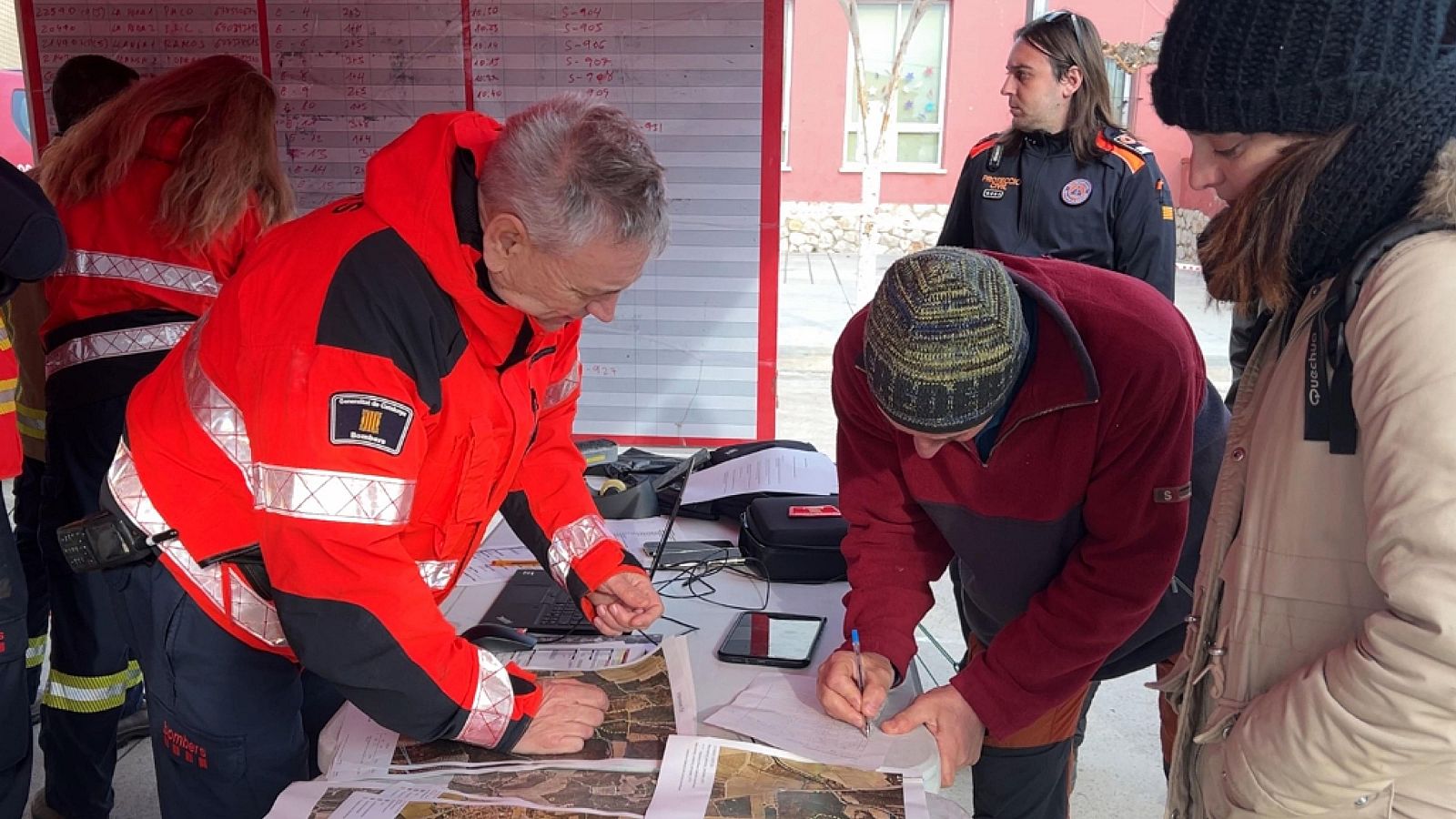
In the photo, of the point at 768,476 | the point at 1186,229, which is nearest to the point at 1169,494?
the point at 768,476

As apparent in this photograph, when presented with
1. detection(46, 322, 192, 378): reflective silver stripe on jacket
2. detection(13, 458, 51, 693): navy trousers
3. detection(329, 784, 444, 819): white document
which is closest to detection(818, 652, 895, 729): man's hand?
detection(329, 784, 444, 819): white document

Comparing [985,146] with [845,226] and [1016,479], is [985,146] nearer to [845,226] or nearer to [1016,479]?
[1016,479]

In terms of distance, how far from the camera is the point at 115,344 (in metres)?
2.16

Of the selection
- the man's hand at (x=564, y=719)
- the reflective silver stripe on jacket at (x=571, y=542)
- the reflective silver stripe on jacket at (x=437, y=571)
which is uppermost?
the reflective silver stripe on jacket at (x=437, y=571)

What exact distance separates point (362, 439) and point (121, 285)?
1.40 m

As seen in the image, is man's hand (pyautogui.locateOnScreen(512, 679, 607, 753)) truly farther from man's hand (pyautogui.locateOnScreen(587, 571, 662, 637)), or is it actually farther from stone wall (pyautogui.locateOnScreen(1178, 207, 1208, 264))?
stone wall (pyautogui.locateOnScreen(1178, 207, 1208, 264))

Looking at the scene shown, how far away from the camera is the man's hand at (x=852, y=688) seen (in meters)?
1.39

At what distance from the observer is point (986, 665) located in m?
1.47

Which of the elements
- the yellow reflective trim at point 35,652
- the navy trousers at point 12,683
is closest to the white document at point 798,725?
the navy trousers at point 12,683

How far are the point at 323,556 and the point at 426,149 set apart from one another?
0.47 metres

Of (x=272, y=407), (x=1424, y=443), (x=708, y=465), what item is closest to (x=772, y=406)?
(x=708, y=465)

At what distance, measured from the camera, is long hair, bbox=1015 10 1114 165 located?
9.75 feet

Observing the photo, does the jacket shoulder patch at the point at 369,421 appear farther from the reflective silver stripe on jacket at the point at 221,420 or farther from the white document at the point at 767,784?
the white document at the point at 767,784

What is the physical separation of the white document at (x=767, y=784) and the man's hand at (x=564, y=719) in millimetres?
112
